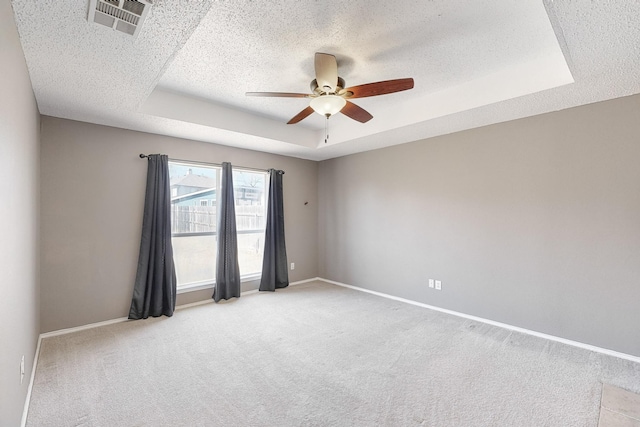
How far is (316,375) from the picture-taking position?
7.80ft

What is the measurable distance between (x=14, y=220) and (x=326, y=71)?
7.40ft

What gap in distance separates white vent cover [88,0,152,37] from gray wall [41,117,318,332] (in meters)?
2.21

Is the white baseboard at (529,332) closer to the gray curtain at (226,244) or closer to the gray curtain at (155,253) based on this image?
the gray curtain at (226,244)

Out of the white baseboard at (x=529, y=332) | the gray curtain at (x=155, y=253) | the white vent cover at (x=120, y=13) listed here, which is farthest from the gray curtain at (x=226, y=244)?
the white vent cover at (x=120, y=13)

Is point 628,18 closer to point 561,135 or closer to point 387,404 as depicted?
point 561,135

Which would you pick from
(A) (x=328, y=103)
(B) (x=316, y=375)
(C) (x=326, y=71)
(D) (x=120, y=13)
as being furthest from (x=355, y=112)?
(B) (x=316, y=375)

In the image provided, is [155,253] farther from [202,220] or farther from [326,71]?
[326,71]

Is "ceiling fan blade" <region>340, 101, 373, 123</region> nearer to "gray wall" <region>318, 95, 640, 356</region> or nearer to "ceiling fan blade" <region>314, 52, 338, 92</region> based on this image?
"ceiling fan blade" <region>314, 52, 338, 92</region>

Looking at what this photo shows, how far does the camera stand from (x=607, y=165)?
277cm

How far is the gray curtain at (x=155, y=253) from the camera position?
362cm

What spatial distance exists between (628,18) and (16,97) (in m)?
3.59

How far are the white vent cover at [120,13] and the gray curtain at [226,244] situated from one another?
8.90ft

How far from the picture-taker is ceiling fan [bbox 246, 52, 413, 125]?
2.17 meters

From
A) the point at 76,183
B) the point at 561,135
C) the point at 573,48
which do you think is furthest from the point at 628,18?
the point at 76,183
